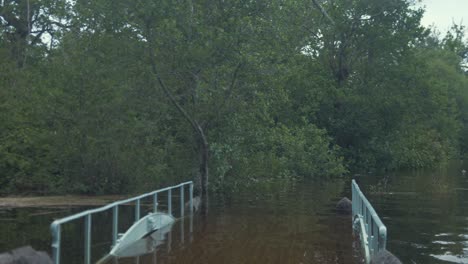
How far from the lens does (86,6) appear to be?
66.5 feet

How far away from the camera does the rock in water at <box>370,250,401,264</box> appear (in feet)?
27.4

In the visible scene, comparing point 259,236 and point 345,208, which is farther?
point 345,208

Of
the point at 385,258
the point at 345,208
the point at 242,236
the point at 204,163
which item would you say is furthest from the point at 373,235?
the point at 204,163

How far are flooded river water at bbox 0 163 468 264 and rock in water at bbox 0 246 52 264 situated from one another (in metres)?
2.65

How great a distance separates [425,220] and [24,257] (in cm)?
1250

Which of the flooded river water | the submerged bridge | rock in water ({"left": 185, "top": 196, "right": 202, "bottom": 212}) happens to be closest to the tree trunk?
the flooded river water

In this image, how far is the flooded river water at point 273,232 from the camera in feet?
37.0

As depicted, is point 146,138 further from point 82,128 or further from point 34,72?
point 34,72

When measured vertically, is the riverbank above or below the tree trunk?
below

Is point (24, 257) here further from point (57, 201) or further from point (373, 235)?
point (57, 201)

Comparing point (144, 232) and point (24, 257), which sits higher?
point (24, 257)

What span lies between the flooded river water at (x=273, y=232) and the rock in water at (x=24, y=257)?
104 inches

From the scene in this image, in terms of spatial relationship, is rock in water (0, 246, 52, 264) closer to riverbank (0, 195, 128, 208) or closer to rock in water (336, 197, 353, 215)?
rock in water (336, 197, 353, 215)

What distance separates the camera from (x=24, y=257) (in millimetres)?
7523
